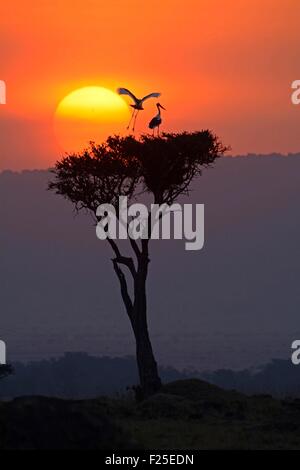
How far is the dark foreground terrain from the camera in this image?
30609mm

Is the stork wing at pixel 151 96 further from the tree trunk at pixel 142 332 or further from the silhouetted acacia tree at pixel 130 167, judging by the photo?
the tree trunk at pixel 142 332

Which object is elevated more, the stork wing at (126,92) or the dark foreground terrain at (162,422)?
the stork wing at (126,92)

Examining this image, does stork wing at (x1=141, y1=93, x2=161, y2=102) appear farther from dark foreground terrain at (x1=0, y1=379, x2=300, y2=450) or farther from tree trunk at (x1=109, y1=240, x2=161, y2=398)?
dark foreground terrain at (x1=0, y1=379, x2=300, y2=450)

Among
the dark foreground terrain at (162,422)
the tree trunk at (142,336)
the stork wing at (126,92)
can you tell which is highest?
the stork wing at (126,92)

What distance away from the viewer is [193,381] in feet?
165

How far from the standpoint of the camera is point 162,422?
134ft

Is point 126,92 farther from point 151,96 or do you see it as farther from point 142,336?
point 142,336

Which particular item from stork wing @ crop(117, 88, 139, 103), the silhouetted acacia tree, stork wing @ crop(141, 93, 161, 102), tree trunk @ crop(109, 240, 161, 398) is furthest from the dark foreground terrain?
stork wing @ crop(141, 93, 161, 102)

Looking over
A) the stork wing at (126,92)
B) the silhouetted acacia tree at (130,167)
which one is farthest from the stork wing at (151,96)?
the silhouetted acacia tree at (130,167)

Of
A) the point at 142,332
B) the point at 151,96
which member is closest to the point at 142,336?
the point at 142,332

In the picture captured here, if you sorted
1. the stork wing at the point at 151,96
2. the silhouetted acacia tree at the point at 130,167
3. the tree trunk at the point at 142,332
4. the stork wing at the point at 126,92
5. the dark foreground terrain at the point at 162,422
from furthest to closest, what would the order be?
the stork wing at the point at 151,96, the stork wing at the point at 126,92, the silhouetted acacia tree at the point at 130,167, the tree trunk at the point at 142,332, the dark foreground terrain at the point at 162,422

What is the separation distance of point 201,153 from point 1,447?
83.8ft

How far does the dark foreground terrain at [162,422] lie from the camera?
100ft

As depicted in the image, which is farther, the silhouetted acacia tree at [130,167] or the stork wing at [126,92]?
the stork wing at [126,92]
